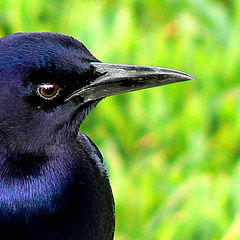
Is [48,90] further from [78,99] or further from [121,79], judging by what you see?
[121,79]

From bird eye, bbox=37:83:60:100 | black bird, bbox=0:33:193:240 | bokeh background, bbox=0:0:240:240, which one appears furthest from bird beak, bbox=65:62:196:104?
bokeh background, bbox=0:0:240:240

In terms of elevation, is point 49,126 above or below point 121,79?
below

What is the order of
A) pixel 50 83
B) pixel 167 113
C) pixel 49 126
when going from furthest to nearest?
pixel 167 113 → pixel 49 126 → pixel 50 83

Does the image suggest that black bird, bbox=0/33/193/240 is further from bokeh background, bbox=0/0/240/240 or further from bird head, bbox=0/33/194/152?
bokeh background, bbox=0/0/240/240

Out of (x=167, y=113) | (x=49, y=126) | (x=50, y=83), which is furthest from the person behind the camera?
(x=167, y=113)

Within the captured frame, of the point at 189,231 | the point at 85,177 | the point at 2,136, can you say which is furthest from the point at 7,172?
the point at 189,231

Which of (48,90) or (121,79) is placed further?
(121,79)

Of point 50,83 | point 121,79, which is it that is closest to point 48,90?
point 50,83
